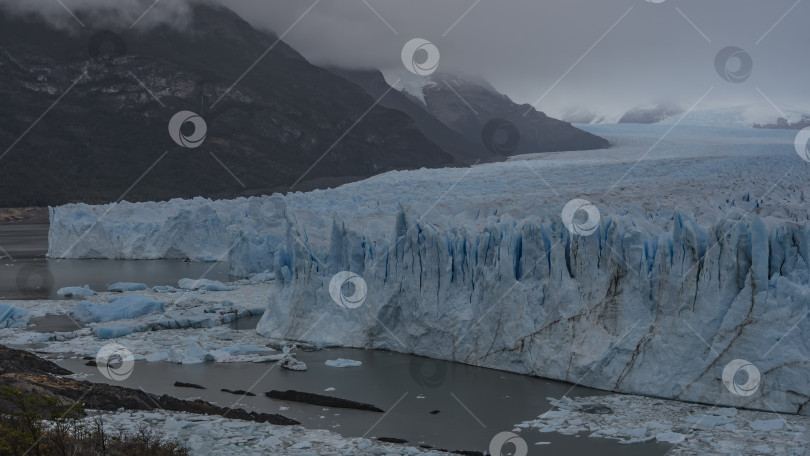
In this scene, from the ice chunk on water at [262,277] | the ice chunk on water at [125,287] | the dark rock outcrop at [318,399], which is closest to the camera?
the dark rock outcrop at [318,399]

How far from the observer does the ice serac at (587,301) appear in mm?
9422

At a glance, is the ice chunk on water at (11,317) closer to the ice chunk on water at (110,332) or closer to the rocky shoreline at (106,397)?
the ice chunk on water at (110,332)

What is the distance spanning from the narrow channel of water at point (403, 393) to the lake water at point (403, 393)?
1 centimetres

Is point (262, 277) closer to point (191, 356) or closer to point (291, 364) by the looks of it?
Result: point (191, 356)

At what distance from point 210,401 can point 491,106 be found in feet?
255

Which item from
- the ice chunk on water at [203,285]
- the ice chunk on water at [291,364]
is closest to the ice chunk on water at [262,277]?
the ice chunk on water at [203,285]

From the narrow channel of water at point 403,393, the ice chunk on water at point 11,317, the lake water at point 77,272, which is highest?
the lake water at point 77,272

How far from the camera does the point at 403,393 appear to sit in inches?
410

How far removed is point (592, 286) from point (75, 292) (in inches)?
554

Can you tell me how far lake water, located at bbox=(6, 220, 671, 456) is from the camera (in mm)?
8555

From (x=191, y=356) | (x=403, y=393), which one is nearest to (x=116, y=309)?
(x=191, y=356)

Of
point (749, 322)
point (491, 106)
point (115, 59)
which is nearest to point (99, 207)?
point (749, 322)

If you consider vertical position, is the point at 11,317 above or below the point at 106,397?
above

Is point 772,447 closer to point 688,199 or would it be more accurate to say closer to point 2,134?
point 688,199
